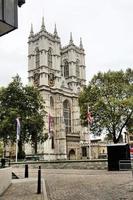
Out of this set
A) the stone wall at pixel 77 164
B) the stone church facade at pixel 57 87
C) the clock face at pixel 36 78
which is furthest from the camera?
the clock face at pixel 36 78

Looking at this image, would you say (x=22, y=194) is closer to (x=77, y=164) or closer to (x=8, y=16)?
(x=8, y=16)

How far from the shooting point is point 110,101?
4831cm

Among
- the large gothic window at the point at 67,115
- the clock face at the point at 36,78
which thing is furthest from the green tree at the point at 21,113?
the large gothic window at the point at 67,115

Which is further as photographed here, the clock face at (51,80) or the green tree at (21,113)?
the clock face at (51,80)

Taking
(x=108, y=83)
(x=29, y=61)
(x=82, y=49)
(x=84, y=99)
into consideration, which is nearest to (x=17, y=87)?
(x=84, y=99)

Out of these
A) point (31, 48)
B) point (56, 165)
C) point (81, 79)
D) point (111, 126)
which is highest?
point (31, 48)

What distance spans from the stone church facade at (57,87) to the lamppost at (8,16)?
241 ft

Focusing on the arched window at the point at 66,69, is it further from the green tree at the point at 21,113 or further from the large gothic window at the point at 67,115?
the green tree at the point at 21,113

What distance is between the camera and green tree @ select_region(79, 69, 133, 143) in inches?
1898

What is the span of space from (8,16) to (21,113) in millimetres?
47195

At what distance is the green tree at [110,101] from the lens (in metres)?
48.2

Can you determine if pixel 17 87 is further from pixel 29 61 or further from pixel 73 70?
pixel 73 70

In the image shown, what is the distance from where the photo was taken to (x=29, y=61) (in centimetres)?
9419

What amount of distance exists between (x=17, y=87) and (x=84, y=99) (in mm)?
12352
